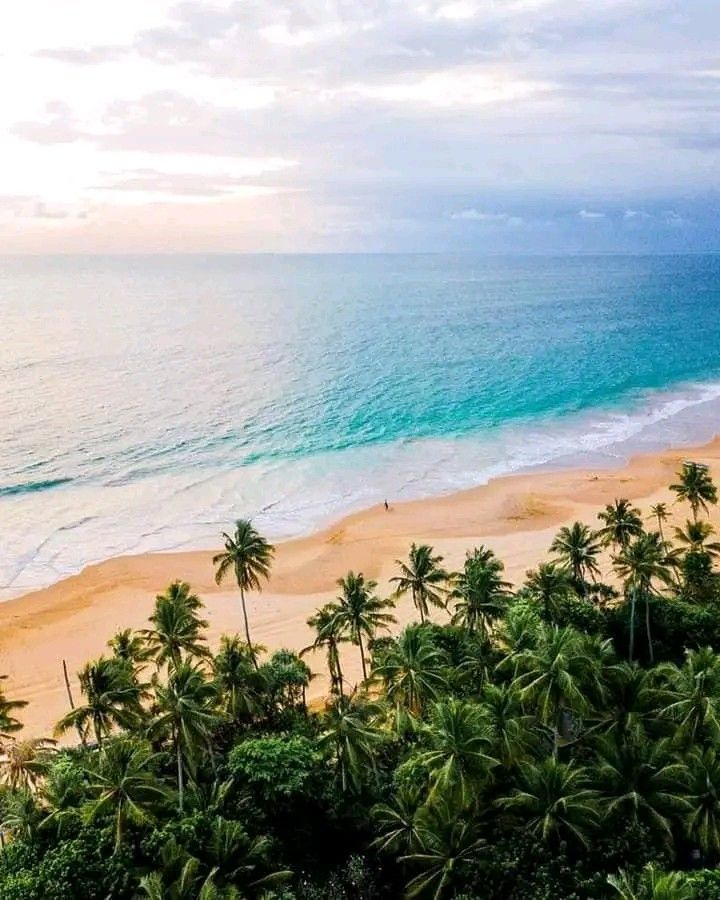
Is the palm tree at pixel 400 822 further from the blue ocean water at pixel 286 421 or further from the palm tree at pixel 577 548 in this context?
the blue ocean water at pixel 286 421

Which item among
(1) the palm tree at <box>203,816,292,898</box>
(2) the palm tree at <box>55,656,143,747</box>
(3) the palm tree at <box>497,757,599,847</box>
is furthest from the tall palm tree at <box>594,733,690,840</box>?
(2) the palm tree at <box>55,656,143,747</box>

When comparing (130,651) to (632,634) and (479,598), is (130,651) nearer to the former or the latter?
(479,598)

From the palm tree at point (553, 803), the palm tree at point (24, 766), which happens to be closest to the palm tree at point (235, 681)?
the palm tree at point (24, 766)

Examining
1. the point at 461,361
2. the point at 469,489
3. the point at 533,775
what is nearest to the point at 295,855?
the point at 533,775

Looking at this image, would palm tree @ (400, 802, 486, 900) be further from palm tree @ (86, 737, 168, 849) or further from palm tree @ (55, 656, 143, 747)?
palm tree @ (55, 656, 143, 747)

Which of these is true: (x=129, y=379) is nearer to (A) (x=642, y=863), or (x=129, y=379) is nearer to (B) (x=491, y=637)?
(B) (x=491, y=637)
